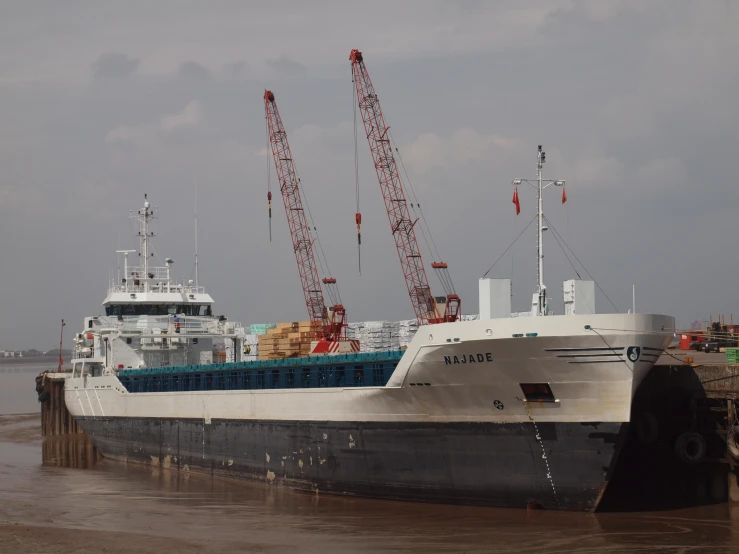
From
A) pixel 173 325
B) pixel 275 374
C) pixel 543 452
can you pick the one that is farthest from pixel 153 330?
pixel 543 452

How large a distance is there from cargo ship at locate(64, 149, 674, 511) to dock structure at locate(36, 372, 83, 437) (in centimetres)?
2130

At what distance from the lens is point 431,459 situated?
85.8 feet

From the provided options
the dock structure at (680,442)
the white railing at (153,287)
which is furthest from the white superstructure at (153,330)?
the dock structure at (680,442)

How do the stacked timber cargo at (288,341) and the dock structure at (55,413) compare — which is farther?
the dock structure at (55,413)

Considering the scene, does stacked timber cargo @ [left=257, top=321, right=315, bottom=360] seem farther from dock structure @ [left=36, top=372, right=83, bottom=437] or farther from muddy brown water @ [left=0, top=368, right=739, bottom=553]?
muddy brown water @ [left=0, top=368, right=739, bottom=553]

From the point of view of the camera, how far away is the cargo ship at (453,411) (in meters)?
23.5

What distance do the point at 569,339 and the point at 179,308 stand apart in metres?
27.5

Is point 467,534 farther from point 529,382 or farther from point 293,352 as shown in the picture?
point 293,352

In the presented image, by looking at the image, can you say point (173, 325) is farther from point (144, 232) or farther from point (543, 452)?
point (543, 452)

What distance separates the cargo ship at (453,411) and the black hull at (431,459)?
0.11ft

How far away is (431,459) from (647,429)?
6.53 metres

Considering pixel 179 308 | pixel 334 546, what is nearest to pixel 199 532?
pixel 334 546

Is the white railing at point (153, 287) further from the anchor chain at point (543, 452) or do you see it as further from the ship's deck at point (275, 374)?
the anchor chain at point (543, 452)

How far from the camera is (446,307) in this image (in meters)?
48.1
